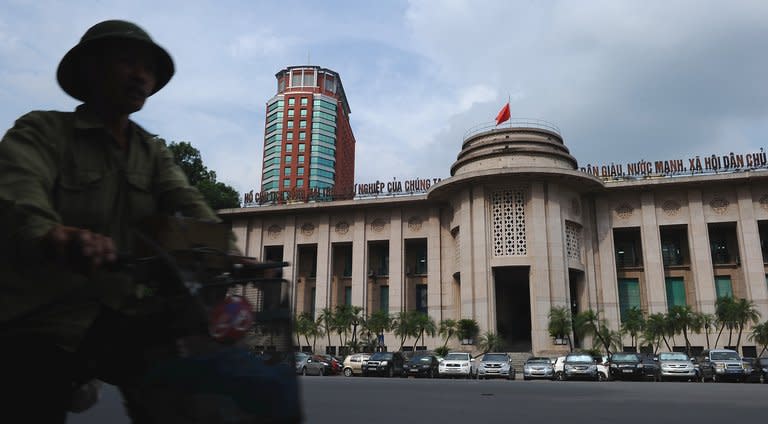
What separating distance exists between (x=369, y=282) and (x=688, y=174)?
22505mm

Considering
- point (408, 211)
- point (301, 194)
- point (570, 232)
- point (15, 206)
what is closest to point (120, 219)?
point (15, 206)

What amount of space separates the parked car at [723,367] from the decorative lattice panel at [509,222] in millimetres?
12989

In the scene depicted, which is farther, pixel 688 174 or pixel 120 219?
pixel 688 174

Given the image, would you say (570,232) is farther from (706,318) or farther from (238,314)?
(238,314)

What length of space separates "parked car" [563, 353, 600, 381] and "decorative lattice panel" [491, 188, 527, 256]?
12632 mm

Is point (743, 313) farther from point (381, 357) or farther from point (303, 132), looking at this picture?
point (303, 132)

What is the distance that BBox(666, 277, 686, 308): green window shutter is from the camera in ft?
125

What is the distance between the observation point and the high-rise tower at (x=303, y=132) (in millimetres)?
77375

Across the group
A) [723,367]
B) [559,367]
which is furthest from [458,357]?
[723,367]

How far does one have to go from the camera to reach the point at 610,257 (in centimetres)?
3756

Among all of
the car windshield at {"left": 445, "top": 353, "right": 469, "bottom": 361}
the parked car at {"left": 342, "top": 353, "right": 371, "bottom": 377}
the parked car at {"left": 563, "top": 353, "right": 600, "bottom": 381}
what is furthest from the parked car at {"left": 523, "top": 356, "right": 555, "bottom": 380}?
the parked car at {"left": 342, "top": 353, "right": 371, "bottom": 377}

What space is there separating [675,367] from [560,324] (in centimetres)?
1035

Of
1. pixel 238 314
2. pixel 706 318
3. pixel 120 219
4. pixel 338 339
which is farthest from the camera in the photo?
pixel 338 339

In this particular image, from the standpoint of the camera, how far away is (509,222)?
116 ft
